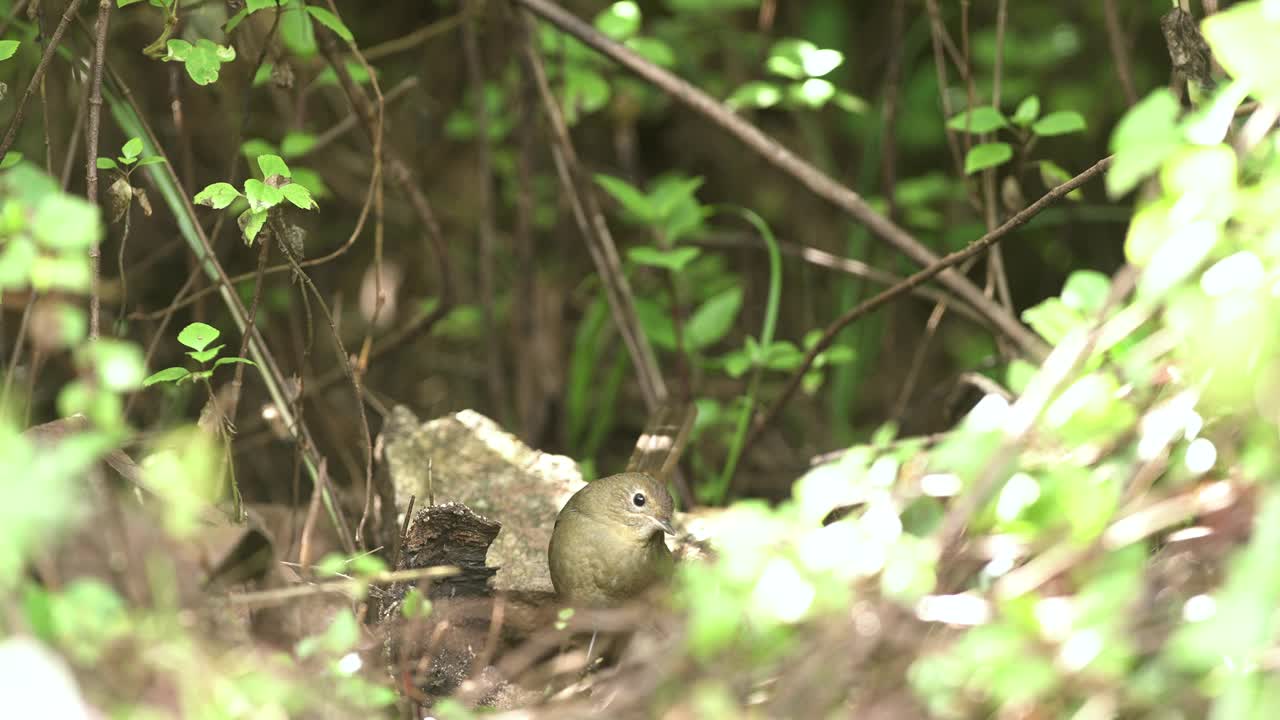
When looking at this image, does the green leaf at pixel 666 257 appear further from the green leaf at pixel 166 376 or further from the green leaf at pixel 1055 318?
the green leaf at pixel 166 376

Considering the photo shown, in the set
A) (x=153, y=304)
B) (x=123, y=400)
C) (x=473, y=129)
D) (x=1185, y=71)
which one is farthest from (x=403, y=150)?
(x=1185, y=71)

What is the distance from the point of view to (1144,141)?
1.58m

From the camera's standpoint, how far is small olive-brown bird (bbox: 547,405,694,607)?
9.52 ft

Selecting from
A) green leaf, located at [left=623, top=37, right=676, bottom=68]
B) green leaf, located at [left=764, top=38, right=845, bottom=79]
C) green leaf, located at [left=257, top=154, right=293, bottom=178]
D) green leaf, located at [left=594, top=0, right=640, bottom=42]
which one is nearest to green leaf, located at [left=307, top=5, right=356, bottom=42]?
green leaf, located at [left=257, top=154, right=293, bottom=178]

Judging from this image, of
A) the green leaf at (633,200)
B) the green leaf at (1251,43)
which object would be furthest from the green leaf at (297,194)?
the green leaf at (1251,43)

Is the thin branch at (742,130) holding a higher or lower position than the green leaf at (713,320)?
higher

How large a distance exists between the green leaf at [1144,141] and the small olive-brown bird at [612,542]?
→ 1.56 m

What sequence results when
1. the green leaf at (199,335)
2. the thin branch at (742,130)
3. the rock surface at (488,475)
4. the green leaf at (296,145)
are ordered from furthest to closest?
the green leaf at (296,145)
the thin branch at (742,130)
the rock surface at (488,475)
the green leaf at (199,335)

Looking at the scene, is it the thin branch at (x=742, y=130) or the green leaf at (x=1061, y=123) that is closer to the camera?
the green leaf at (x=1061, y=123)

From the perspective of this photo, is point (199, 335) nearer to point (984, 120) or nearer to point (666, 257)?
point (666, 257)

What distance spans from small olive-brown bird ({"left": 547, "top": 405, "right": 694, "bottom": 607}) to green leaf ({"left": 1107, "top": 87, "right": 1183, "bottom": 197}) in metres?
1.56

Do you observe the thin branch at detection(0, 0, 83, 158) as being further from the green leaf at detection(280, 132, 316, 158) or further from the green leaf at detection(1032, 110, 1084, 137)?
the green leaf at detection(1032, 110, 1084, 137)

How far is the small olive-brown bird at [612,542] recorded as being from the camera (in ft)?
9.52

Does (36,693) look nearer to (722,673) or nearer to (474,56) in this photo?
(722,673)
